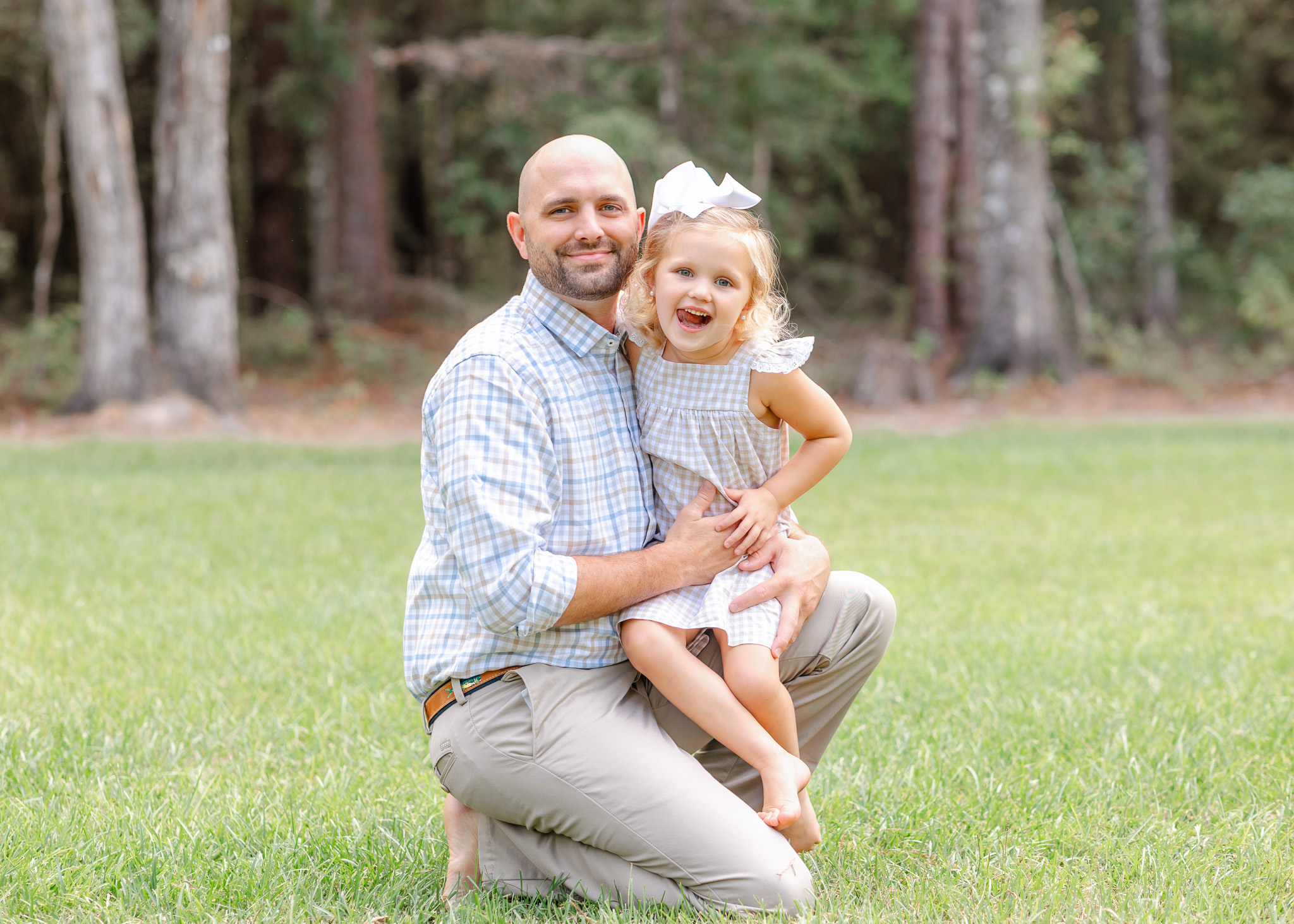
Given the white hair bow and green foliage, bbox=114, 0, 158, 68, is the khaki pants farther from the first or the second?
green foliage, bbox=114, 0, 158, 68

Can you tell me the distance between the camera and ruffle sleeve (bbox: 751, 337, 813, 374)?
9.79ft

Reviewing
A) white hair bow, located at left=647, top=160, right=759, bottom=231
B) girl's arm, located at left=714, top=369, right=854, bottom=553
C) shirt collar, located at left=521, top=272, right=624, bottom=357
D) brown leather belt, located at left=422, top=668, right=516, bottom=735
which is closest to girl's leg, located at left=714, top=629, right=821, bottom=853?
girl's arm, located at left=714, top=369, right=854, bottom=553

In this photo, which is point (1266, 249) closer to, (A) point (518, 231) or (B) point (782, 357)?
(B) point (782, 357)

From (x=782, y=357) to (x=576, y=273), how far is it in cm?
51

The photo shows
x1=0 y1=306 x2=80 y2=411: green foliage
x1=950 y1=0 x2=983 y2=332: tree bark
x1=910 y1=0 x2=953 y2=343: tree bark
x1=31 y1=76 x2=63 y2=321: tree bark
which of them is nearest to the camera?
x1=0 y1=306 x2=80 y2=411: green foliage

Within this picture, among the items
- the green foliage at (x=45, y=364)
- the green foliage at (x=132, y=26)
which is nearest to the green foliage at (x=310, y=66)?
the green foliage at (x=132, y=26)

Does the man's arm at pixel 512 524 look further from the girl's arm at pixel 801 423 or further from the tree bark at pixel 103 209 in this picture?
the tree bark at pixel 103 209

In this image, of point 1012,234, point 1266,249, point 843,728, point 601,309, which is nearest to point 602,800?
point 601,309

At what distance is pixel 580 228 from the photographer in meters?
2.95

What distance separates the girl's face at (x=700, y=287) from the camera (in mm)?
2920

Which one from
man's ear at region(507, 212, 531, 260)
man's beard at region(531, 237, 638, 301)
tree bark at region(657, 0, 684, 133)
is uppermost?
tree bark at region(657, 0, 684, 133)

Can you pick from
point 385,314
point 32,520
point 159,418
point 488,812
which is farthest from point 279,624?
point 385,314

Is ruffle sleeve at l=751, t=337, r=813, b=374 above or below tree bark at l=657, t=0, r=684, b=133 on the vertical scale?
below

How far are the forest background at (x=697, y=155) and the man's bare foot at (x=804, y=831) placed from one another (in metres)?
12.4
